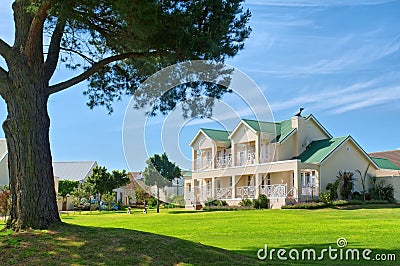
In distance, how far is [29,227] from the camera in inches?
444

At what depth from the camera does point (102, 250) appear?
9.91 metres

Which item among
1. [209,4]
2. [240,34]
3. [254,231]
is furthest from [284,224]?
[209,4]

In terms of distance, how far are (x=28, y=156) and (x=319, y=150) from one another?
28115 mm

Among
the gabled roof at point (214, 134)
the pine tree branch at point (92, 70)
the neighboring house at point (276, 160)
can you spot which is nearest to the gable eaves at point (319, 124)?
the neighboring house at point (276, 160)

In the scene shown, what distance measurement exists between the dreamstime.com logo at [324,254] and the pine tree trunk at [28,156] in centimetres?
481

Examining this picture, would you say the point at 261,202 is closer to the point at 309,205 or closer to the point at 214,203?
the point at 309,205

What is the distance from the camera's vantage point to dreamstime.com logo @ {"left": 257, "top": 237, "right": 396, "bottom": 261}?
35.4 ft

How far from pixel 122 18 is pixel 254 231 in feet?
30.1

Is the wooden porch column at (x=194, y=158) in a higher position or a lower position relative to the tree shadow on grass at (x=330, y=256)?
higher

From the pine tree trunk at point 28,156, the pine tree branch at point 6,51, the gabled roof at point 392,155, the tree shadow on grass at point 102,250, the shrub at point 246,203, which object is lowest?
the shrub at point 246,203

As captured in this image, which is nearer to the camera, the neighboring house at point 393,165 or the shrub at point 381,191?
the shrub at point 381,191

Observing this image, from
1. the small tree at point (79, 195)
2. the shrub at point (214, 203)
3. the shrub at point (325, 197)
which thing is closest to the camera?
the shrub at point (325, 197)

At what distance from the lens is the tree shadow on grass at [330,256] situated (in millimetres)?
10328

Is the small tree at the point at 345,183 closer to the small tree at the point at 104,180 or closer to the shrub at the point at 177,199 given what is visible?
the shrub at the point at 177,199
